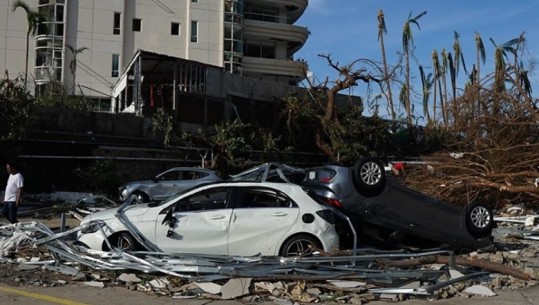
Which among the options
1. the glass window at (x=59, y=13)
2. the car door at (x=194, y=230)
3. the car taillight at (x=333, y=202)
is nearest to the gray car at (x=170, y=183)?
the car taillight at (x=333, y=202)

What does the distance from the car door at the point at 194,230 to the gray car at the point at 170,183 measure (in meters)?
9.07

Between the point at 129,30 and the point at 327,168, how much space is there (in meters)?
42.8

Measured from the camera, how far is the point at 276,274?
8.24 m

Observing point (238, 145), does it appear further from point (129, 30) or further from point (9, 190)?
point (129, 30)

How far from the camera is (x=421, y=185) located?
18.1 m

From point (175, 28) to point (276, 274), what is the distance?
46.0 metres

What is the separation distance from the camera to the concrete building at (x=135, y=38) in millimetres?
47656

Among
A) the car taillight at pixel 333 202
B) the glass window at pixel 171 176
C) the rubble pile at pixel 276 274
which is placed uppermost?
the glass window at pixel 171 176

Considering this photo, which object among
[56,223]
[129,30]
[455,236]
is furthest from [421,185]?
[129,30]

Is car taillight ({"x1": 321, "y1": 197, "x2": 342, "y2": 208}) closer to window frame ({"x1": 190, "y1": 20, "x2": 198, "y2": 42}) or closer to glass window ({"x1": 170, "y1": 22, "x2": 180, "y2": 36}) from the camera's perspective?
window frame ({"x1": 190, "y1": 20, "x2": 198, "y2": 42})

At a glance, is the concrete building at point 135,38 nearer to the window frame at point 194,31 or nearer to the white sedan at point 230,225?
the window frame at point 194,31

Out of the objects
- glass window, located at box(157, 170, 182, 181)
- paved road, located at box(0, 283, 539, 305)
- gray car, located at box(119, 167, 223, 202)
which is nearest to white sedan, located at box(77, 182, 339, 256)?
paved road, located at box(0, 283, 539, 305)

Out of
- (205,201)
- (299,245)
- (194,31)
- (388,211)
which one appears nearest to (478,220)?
(388,211)

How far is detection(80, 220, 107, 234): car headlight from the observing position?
9.77 meters
